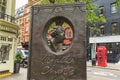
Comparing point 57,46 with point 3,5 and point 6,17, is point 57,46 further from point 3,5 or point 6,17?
point 3,5

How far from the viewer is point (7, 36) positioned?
56.3 ft

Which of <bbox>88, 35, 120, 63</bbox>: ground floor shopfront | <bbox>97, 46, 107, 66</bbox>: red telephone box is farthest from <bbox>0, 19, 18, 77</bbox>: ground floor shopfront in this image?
<bbox>88, 35, 120, 63</bbox>: ground floor shopfront

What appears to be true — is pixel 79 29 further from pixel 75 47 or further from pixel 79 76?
pixel 79 76

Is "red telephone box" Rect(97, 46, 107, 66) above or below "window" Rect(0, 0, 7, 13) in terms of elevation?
below

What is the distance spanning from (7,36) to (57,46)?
9889mm

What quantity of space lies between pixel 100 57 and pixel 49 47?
767 inches

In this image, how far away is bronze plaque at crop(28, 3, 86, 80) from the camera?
754cm

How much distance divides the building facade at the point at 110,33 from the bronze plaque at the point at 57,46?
2571 centimetres

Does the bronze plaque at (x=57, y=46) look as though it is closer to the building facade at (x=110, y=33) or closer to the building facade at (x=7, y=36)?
the building facade at (x=7, y=36)

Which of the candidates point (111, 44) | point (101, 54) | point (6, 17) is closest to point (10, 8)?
point (6, 17)

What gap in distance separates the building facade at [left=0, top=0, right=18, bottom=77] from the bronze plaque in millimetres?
8399

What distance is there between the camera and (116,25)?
33562mm

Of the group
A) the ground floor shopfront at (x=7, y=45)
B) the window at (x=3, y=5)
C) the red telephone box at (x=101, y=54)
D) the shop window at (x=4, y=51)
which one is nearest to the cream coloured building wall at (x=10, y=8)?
the window at (x=3, y=5)

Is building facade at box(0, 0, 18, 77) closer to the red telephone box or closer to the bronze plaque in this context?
the bronze plaque
